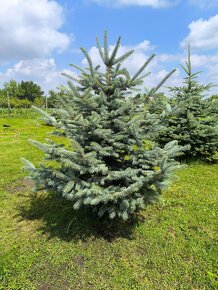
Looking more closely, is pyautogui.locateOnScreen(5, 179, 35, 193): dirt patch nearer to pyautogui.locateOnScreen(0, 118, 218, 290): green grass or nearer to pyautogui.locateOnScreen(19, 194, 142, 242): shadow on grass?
pyautogui.locateOnScreen(0, 118, 218, 290): green grass

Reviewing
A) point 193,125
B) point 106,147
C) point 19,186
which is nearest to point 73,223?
point 106,147

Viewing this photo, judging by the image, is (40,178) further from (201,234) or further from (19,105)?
(19,105)

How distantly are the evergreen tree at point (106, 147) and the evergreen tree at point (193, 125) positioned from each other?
14.2ft

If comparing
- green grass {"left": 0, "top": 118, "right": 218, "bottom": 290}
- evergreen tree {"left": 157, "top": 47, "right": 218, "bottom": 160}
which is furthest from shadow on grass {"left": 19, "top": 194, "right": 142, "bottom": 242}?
evergreen tree {"left": 157, "top": 47, "right": 218, "bottom": 160}

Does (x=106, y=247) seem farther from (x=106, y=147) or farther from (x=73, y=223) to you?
(x=106, y=147)

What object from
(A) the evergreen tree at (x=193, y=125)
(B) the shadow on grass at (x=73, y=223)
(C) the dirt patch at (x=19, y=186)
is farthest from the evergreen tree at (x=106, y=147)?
(A) the evergreen tree at (x=193, y=125)

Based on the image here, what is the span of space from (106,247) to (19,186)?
385 centimetres

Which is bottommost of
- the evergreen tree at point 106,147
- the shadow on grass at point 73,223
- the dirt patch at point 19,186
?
the dirt patch at point 19,186

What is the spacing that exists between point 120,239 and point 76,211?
125 centimetres

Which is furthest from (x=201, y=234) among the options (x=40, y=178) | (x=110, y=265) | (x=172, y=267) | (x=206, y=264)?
(x=40, y=178)

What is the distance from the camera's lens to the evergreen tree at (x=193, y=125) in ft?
26.9

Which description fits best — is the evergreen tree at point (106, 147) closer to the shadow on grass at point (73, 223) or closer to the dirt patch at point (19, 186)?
the shadow on grass at point (73, 223)

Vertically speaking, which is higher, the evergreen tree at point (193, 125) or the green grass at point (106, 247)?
the evergreen tree at point (193, 125)

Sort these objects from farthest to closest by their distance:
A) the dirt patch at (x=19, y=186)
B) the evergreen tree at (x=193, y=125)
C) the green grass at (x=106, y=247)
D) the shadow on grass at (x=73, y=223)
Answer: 1. the evergreen tree at (x=193, y=125)
2. the dirt patch at (x=19, y=186)
3. the shadow on grass at (x=73, y=223)
4. the green grass at (x=106, y=247)
